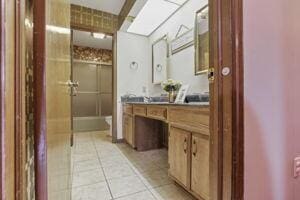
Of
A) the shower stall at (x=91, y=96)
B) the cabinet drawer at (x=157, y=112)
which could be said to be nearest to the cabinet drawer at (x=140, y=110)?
the cabinet drawer at (x=157, y=112)

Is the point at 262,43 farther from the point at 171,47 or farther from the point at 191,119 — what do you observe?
the point at 171,47

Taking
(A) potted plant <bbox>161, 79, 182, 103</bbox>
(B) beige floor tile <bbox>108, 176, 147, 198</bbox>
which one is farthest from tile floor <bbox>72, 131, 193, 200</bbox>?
(A) potted plant <bbox>161, 79, 182, 103</bbox>

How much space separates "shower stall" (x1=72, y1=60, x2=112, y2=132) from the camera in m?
4.86

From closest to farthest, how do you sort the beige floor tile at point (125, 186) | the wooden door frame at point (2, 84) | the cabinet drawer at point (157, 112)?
1. the wooden door frame at point (2, 84)
2. the beige floor tile at point (125, 186)
3. the cabinet drawer at point (157, 112)

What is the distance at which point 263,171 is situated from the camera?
877mm

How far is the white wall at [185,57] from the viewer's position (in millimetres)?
2182

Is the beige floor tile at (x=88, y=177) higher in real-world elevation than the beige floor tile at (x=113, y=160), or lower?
higher

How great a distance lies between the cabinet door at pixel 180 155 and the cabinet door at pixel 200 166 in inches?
2.8

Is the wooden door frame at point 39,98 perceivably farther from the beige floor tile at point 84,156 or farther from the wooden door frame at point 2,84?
the beige floor tile at point 84,156

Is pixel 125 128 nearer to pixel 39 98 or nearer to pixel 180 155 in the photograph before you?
pixel 180 155

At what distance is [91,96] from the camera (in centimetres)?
512

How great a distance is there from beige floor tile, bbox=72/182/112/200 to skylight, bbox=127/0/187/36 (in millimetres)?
2407

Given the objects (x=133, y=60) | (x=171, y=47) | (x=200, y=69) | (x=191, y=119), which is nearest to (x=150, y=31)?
(x=133, y=60)

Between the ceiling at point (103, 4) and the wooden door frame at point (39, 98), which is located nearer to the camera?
the wooden door frame at point (39, 98)
